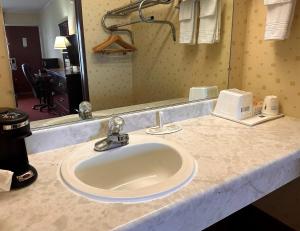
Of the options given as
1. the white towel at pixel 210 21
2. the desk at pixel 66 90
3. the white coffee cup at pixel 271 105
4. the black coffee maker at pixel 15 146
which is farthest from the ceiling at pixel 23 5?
the white coffee cup at pixel 271 105

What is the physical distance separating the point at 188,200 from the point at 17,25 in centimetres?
84

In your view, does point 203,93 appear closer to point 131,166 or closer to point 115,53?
point 115,53

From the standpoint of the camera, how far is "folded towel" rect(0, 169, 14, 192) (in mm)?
662

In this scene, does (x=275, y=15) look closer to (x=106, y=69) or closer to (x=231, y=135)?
(x=231, y=135)

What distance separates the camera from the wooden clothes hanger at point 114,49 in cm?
116

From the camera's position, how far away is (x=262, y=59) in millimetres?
1407

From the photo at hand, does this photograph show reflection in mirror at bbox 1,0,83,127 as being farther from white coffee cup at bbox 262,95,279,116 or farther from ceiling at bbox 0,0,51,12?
white coffee cup at bbox 262,95,279,116

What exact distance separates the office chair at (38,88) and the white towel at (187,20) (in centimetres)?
79

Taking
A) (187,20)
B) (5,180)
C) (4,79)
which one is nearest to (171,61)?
(187,20)

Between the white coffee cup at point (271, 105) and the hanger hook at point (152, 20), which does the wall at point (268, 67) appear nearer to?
the white coffee cup at point (271, 105)

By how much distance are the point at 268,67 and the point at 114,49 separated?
0.86 m

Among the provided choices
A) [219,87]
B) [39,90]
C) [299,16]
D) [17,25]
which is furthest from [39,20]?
[299,16]

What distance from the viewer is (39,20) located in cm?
93

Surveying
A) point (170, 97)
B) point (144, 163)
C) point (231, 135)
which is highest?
point (170, 97)
